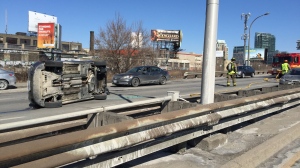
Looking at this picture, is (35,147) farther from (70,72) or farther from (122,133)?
(70,72)

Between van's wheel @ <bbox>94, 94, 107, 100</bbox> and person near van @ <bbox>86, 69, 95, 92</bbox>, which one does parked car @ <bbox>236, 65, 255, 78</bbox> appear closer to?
van's wheel @ <bbox>94, 94, 107, 100</bbox>

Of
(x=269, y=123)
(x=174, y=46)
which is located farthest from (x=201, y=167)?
(x=174, y=46)

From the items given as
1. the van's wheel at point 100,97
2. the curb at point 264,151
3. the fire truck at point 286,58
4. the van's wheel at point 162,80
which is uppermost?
the fire truck at point 286,58

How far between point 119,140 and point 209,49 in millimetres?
3116

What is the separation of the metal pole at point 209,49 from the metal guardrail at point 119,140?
1.99 ft

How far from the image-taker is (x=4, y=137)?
334 centimetres

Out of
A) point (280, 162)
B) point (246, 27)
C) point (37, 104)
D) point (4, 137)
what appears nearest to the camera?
point (4, 137)

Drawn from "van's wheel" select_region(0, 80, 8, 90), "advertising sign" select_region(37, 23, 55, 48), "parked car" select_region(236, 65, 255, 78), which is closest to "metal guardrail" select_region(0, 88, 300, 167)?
"van's wheel" select_region(0, 80, 8, 90)

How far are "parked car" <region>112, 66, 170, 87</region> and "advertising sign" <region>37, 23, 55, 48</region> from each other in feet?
95.1

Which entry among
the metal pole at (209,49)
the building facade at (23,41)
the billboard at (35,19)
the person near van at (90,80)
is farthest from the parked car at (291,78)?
the building facade at (23,41)

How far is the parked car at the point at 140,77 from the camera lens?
20078mm

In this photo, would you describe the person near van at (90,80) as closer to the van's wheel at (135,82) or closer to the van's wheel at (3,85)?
the van's wheel at (3,85)

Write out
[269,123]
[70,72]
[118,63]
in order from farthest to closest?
[118,63]
[70,72]
[269,123]

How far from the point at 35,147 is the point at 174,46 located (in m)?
81.5
